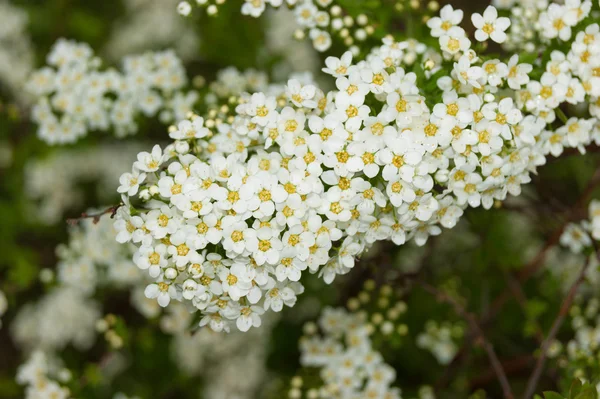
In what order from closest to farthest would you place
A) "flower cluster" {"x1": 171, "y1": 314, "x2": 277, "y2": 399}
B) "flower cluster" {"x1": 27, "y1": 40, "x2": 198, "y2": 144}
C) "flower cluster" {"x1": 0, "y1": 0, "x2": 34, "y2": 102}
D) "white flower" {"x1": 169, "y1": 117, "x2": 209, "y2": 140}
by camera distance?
"white flower" {"x1": 169, "y1": 117, "x2": 209, "y2": 140} < "flower cluster" {"x1": 27, "y1": 40, "x2": 198, "y2": 144} < "flower cluster" {"x1": 171, "y1": 314, "x2": 277, "y2": 399} < "flower cluster" {"x1": 0, "y1": 0, "x2": 34, "y2": 102}

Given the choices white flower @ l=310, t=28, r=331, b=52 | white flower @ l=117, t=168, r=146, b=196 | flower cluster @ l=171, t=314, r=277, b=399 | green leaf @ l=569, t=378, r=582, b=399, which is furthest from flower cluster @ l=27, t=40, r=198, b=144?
green leaf @ l=569, t=378, r=582, b=399

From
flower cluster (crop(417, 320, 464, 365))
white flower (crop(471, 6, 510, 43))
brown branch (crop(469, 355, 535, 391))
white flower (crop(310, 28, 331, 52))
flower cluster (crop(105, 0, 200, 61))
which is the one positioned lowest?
brown branch (crop(469, 355, 535, 391))

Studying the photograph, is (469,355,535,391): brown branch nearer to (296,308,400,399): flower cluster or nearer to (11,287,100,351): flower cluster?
(296,308,400,399): flower cluster

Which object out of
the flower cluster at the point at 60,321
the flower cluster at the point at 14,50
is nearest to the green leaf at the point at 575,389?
the flower cluster at the point at 60,321

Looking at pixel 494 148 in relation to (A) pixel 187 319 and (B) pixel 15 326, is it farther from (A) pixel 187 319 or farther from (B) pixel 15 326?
(B) pixel 15 326

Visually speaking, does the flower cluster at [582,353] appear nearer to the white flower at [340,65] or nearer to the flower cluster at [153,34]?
the white flower at [340,65]

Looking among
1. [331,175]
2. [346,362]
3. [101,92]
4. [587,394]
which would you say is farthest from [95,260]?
[587,394]

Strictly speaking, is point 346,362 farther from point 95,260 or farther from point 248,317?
point 95,260
